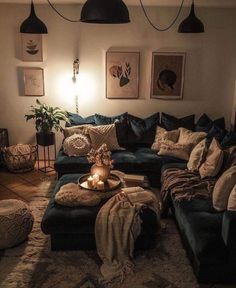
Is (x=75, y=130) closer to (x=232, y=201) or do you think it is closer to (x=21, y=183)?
(x=21, y=183)

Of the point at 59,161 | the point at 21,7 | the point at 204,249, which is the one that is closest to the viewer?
the point at 204,249

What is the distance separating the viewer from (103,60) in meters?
5.01

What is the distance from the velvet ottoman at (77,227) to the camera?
2.73 m

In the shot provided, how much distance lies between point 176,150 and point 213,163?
0.97 metres

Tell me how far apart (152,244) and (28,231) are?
1.19 m

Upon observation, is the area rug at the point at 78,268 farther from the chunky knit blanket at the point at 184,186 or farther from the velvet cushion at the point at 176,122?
the velvet cushion at the point at 176,122

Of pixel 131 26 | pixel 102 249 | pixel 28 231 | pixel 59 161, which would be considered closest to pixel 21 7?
pixel 131 26

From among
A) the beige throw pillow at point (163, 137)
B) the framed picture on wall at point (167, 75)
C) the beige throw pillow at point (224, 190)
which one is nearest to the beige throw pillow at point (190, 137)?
the beige throw pillow at point (163, 137)

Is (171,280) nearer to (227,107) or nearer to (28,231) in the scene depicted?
(28,231)

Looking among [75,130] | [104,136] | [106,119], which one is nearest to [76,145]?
[75,130]

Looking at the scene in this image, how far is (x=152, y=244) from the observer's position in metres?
2.91

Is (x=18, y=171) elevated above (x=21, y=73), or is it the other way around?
(x=21, y=73)

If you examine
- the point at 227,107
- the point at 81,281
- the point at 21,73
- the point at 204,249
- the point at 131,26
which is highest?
the point at 131,26

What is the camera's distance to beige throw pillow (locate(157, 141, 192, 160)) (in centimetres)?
425
